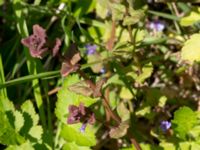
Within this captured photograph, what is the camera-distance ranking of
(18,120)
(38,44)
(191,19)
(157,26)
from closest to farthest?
(38,44) < (18,120) < (191,19) < (157,26)

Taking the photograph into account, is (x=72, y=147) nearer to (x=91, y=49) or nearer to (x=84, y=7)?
(x=91, y=49)

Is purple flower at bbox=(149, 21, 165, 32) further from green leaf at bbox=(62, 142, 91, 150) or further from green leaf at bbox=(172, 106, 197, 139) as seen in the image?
green leaf at bbox=(62, 142, 91, 150)

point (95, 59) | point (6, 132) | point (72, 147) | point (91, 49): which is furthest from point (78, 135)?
point (91, 49)

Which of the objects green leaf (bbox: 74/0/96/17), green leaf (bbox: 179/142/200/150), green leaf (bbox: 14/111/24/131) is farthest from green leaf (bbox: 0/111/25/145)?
green leaf (bbox: 74/0/96/17)

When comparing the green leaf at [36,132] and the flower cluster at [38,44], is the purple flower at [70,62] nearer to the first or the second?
the flower cluster at [38,44]

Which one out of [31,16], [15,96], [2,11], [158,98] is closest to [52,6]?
[31,16]

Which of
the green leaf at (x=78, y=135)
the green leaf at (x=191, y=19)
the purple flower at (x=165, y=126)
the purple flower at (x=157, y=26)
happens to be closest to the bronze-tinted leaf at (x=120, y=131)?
the green leaf at (x=78, y=135)
